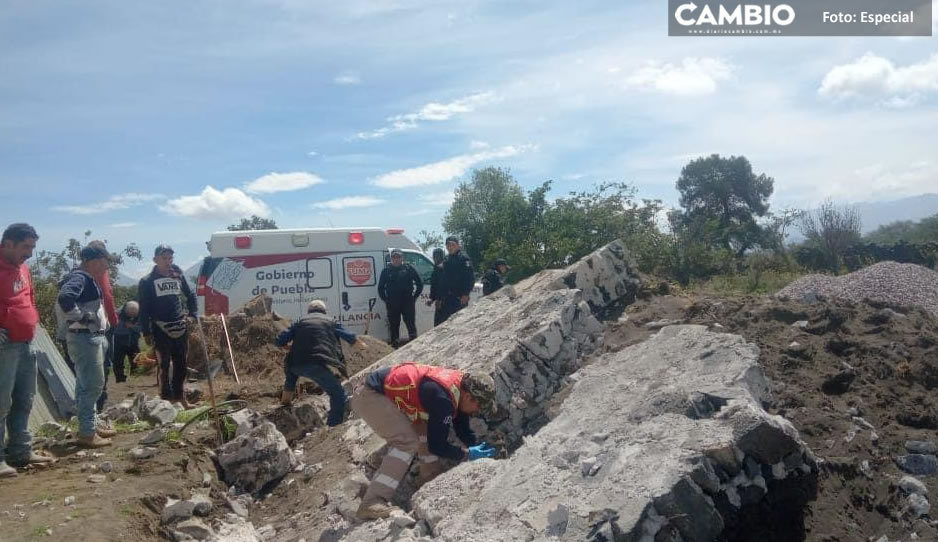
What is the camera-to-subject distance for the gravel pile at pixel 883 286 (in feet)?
28.5

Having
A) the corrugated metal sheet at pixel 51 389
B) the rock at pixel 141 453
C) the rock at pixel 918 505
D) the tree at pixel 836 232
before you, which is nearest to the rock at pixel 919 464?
the rock at pixel 918 505

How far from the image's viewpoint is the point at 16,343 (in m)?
5.00

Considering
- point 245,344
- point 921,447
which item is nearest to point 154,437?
point 245,344

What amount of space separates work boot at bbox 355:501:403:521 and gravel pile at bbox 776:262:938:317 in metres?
6.34

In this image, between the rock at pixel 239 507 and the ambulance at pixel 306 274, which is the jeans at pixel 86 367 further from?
the ambulance at pixel 306 274

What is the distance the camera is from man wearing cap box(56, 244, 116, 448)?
5.39 meters

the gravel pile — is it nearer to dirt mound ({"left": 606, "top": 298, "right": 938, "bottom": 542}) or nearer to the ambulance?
dirt mound ({"left": 606, "top": 298, "right": 938, "bottom": 542})

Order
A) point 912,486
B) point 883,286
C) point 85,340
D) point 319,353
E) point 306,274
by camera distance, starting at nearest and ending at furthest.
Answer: point 912,486, point 85,340, point 319,353, point 883,286, point 306,274

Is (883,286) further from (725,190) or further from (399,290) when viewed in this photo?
(725,190)

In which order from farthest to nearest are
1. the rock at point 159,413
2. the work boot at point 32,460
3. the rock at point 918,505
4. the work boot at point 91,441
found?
the rock at point 159,413 < the work boot at point 91,441 < the work boot at point 32,460 < the rock at point 918,505

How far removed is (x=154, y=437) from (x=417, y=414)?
9.47ft

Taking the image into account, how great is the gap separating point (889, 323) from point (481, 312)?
380 centimetres

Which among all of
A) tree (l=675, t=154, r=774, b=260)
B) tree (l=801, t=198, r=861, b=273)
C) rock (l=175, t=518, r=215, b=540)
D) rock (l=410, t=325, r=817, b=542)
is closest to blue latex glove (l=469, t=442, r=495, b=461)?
rock (l=410, t=325, r=817, b=542)

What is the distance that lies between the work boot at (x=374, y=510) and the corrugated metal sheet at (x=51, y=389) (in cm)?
416
